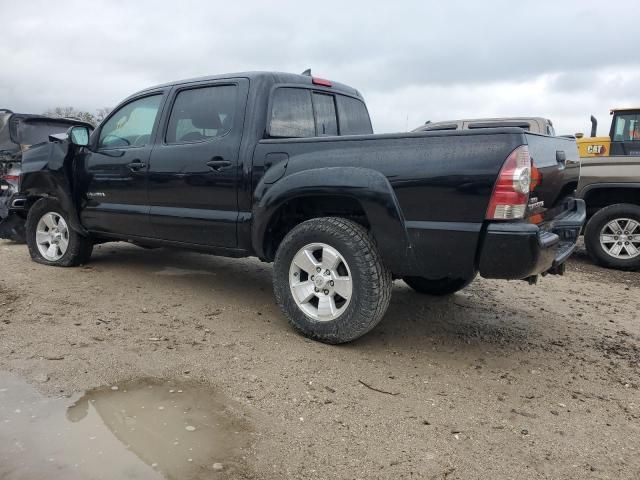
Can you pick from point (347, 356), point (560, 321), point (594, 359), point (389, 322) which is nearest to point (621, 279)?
point (560, 321)

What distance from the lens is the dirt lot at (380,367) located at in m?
2.44

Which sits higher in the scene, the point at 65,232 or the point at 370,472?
the point at 65,232

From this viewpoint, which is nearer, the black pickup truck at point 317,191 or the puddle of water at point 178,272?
the black pickup truck at point 317,191

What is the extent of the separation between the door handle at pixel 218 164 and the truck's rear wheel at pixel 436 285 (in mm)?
1997

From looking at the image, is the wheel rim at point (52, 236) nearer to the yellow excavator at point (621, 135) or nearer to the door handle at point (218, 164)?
the door handle at point (218, 164)

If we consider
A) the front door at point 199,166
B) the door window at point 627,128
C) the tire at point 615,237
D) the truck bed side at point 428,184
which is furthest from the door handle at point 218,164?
the door window at point 627,128

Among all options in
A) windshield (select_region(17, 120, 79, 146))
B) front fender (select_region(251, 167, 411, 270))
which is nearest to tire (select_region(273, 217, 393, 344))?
front fender (select_region(251, 167, 411, 270))

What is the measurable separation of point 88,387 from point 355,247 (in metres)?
1.76

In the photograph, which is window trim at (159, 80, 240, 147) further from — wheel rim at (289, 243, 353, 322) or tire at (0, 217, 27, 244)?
tire at (0, 217, 27, 244)

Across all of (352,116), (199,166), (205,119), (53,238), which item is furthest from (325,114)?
(53,238)

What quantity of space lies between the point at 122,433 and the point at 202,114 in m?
2.78

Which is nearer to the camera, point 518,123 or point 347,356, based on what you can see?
point 347,356

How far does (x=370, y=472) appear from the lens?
7.45 ft

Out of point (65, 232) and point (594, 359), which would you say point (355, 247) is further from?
point (65, 232)
